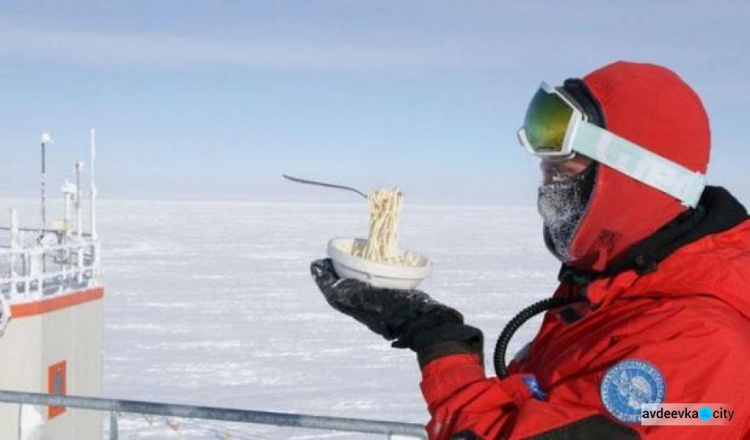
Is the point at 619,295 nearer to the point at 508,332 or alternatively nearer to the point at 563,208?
the point at 563,208

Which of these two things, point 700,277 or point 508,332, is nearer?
point 700,277

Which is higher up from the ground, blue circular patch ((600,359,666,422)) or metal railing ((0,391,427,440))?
blue circular patch ((600,359,666,422))

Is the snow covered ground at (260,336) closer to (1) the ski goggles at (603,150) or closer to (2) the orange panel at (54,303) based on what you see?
(1) the ski goggles at (603,150)

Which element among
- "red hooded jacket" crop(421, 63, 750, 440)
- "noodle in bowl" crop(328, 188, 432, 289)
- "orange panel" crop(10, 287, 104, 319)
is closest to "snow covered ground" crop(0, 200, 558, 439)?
"noodle in bowl" crop(328, 188, 432, 289)

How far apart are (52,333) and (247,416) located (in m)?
5.36

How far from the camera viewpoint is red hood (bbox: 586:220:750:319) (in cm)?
136

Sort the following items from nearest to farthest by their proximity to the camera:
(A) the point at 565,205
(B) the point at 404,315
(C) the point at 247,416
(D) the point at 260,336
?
1. (A) the point at 565,205
2. (B) the point at 404,315
3. (C) the point at 247,416
4. (D) the point at 260,336

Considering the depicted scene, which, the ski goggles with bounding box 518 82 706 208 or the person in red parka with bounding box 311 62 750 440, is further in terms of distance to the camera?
the ski goggles with bounding box 518 82 706 208

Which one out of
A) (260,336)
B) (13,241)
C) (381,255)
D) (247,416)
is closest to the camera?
(381,255)

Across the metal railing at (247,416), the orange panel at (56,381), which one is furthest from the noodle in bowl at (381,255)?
the orange panel at (56,381)

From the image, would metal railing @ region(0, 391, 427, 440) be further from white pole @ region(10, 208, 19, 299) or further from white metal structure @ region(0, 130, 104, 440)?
white pole @ region(10, 208, 19, 299)

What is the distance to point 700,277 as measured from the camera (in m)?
1.38

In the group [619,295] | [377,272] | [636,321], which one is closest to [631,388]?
[636,321]

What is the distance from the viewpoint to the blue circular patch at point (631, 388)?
1266mm
